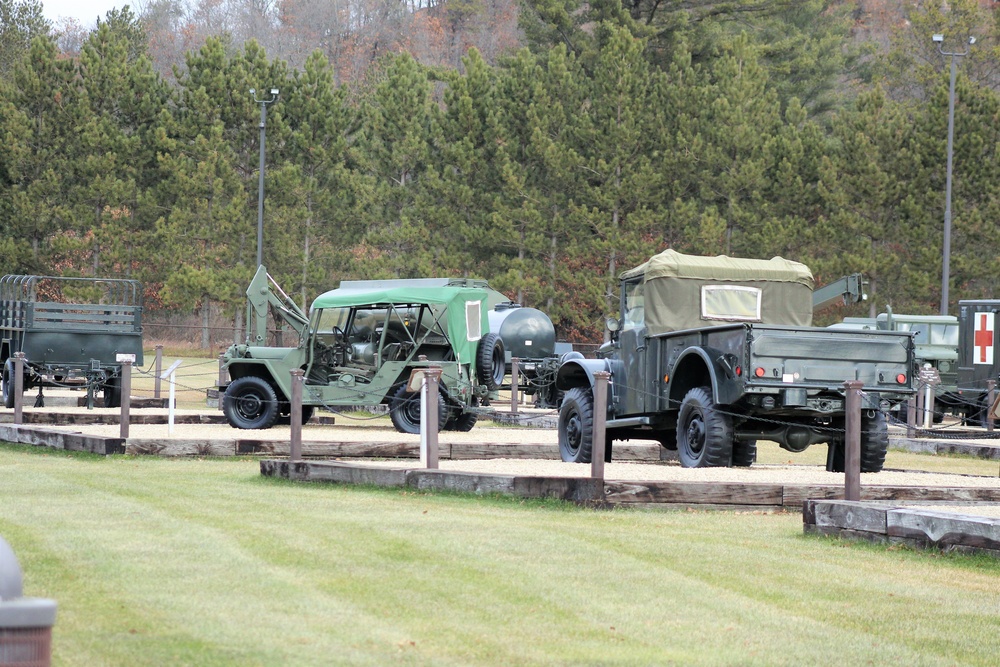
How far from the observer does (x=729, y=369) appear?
14.2 meters

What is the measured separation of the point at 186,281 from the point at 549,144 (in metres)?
12.8

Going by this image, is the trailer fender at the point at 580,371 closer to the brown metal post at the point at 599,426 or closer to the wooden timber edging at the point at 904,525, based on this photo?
the brown metal post at the point at 599,426

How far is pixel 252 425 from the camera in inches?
838

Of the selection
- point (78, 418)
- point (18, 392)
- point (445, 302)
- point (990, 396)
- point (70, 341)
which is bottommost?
point (78, 418)

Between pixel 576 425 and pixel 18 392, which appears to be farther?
pixel 18 392

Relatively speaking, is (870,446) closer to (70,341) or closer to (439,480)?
(439,480)

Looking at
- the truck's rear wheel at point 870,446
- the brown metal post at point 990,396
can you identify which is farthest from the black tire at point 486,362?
the brown metal post at point 990,396

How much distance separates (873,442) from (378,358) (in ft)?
28.3

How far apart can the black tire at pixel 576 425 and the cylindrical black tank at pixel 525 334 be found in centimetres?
1624

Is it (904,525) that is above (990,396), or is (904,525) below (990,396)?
below

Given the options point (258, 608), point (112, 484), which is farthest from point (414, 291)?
point (258, 608)

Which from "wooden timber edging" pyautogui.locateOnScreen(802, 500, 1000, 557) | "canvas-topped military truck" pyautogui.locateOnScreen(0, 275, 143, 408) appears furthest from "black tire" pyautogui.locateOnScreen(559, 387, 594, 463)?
"canvas-topped military truck" pyautogui.locateOnScreen(0, 275, 143, 408)

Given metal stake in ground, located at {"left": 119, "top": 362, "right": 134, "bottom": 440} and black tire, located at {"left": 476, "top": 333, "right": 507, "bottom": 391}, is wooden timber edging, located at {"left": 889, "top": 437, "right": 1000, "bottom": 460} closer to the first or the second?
black tire, located at {"left": 476, "top": 333, "right": 507, "bottom": 391}

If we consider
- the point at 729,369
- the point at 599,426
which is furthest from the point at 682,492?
the point at 729,369
